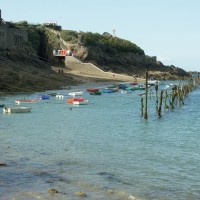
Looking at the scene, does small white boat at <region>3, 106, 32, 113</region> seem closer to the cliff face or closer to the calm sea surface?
the calm sea surface

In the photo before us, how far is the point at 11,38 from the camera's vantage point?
442ft

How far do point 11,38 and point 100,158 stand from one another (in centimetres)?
10898

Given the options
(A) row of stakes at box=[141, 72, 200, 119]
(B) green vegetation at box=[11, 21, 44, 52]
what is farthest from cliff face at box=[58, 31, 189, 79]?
(A) row of stakes at box=[141, 72, 200, 119]

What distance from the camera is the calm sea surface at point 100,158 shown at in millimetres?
22961

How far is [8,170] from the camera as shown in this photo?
26.4 meters

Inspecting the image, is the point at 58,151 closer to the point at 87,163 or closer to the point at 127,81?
the point at 87,163

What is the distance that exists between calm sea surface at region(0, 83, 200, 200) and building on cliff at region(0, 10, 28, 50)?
75758 mm

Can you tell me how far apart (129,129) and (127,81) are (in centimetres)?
10682

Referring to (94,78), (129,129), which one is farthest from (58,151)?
(94,78)

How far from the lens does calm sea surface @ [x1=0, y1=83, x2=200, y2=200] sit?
23.0m

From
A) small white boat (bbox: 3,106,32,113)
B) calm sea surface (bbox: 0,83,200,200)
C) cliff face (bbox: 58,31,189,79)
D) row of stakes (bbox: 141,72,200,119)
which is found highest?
cliff face (bbox: 58,31,189,79)

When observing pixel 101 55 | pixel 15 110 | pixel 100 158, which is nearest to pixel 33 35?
pixel 101 55

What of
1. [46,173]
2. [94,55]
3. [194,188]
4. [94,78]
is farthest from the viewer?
[94,55]

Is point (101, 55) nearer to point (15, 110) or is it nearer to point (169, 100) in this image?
point (169, 100)
